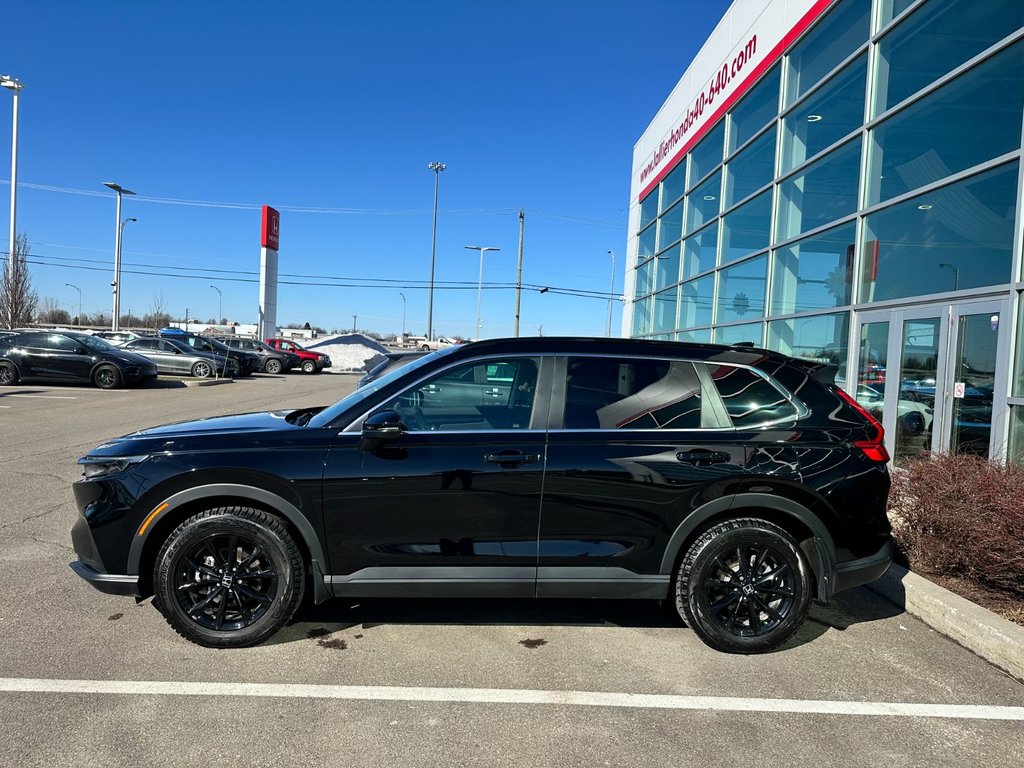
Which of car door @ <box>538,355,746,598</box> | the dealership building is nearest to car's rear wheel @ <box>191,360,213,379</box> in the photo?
the dealership building

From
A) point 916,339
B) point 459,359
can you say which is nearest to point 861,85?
point 916,339

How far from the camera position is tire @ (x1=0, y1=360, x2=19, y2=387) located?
18.1 metres

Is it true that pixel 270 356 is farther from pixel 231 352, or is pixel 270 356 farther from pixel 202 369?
pixel 202 369

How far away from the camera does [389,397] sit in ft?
12.0

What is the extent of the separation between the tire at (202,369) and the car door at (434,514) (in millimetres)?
23987

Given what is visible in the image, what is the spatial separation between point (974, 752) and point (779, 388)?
6.24 ft

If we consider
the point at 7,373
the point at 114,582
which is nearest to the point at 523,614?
the point at 114,582

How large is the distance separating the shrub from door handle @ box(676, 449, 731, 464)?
1.88 m

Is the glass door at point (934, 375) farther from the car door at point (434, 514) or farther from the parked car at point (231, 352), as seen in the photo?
the parked car at point (231, 352)

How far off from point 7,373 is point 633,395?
67.7 ft

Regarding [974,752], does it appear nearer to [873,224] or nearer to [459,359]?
[459,359]

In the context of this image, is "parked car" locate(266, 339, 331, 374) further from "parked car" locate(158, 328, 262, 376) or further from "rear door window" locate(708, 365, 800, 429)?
"rear door window" locate(708, 365, 800, 429)

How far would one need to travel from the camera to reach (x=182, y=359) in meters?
25.4

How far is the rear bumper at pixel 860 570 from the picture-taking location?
3.66 m
